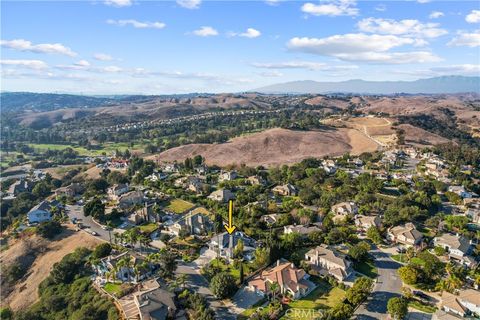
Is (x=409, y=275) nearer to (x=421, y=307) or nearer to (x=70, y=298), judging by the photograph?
(x=421, y=307)

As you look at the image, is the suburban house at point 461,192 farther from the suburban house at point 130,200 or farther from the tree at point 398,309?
the suburban house at point 130,200

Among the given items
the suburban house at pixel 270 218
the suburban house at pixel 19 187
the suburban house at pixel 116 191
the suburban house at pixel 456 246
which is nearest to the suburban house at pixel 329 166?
the suburban house at pixel 270 218

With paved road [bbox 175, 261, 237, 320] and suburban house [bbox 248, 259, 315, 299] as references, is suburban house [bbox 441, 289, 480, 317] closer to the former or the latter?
suburban house [bbox 248, 259, 315, 299]

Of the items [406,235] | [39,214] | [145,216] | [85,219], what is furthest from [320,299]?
[39,214]

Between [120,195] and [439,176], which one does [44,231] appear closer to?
[120,195]

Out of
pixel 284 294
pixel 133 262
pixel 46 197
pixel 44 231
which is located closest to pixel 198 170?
pixel 46 197

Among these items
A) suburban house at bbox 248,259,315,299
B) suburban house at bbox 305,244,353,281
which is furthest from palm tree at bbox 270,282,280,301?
suburban house at bbox 305,244,353,281

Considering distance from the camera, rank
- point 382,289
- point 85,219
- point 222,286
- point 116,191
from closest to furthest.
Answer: point 222,286 → point 382,289 → point 85,219 → point 116,191
